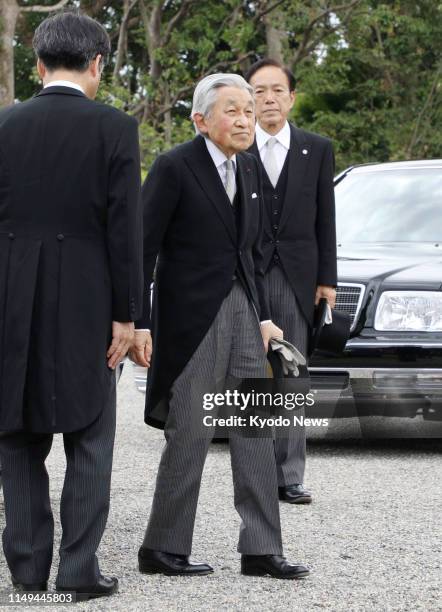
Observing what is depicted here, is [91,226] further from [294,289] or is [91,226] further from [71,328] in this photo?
[294,289]

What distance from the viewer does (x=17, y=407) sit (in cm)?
468

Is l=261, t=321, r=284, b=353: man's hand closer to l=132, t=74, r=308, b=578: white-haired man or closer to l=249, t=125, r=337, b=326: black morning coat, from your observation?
l=132, t=74, r=308, b=578: white-haired man

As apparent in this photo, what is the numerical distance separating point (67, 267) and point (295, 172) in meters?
2.71

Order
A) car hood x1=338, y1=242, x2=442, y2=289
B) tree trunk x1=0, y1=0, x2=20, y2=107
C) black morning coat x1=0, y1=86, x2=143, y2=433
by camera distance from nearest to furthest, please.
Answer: black morning coat x1=0, y1=86, x2=143, y2=433 < car hood x1=338, y1=242, x2=442, y2=289 < tree trunk x1=0, y1=0, x2=20, y2=107

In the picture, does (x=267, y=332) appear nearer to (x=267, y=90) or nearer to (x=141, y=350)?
(x=141, y=350)

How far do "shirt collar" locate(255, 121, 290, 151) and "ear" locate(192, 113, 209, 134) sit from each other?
76.6 inches

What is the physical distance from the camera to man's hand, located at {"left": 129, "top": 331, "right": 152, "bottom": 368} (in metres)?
5.04

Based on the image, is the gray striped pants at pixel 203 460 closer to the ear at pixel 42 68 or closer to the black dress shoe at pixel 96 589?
the black dress shoe at pixel 96 589

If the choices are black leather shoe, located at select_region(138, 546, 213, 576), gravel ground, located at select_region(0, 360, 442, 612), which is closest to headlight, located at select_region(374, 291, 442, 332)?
gravel ground, located at select_region(0, 360, 442, 612)

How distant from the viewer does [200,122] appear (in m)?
5.41

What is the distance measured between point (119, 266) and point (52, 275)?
8.4 inches

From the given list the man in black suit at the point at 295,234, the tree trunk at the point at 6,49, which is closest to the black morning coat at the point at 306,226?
the man in black suit at the point at 295,234

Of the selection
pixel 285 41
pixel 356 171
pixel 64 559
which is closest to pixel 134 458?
pixel 356 171

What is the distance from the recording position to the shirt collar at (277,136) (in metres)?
7.34
